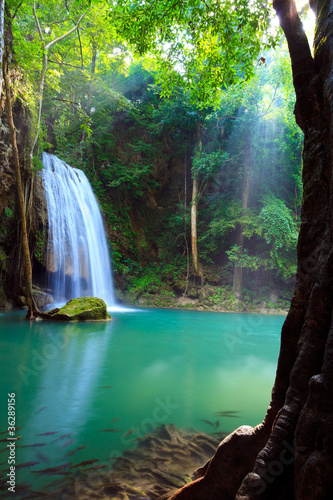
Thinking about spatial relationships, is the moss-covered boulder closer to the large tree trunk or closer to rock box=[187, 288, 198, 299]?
rock box=[187, 288, 198, 299]

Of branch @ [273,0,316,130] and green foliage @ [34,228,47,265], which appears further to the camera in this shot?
green foliage @ [34,228,47,265]

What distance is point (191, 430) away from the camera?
3.00 metres

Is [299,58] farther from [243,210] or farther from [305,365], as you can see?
[243,210]

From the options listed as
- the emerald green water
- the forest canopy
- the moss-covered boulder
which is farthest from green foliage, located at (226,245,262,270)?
the moss-covered boulder

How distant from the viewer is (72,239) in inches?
561

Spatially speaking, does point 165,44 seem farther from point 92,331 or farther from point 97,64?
point 97,64

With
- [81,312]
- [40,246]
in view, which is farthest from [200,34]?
[40,246]

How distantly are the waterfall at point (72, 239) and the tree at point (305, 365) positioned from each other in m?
12.5

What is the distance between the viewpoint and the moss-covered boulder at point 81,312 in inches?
385

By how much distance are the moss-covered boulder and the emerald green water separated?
128 centimetres

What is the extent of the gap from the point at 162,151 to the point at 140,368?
18473mm

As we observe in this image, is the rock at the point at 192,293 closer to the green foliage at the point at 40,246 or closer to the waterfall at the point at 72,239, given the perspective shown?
the waterfall at the point at 72,239

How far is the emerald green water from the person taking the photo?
2.80 m

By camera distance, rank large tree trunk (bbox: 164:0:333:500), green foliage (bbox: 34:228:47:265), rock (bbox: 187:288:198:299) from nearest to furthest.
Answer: large tree trunk (bbox: 164:0:333:500) < green foliage (bbox: 34:228:47:265) < rock (bbox: 187:288:198:299)
